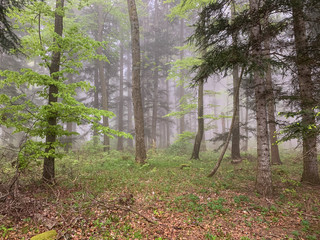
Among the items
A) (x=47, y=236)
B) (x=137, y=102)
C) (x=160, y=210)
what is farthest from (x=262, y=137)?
(x=47, y=236)

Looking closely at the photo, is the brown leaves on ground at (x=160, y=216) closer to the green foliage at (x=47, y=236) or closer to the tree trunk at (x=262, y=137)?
the green foliage at (x=47, y=236)

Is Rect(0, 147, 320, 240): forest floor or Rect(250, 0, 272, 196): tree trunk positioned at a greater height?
Rect(250, 0, 272, 196): tree trunk

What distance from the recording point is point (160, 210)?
6.33 metres

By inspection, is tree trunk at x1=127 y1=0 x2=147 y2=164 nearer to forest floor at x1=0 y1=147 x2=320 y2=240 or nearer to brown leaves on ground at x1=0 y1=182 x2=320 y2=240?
forest floor at x1=0 y1=147 x2=320 y2=240

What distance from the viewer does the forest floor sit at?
5.16 metres

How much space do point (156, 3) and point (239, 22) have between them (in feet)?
72.0

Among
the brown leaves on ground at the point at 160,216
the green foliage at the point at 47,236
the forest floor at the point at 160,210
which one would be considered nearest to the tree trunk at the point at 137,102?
the forest floor at the point at 160,210

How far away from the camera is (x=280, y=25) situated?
23.0 feet

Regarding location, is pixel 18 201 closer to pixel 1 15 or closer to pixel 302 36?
→ pixel 1 15

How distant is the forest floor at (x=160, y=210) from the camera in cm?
516

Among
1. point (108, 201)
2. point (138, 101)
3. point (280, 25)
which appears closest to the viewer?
point (108, 201)

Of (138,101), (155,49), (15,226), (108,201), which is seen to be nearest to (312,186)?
(108,201)

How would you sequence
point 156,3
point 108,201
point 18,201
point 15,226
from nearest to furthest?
point 15,226 < point 18,201 < point 108,201 < point 156,3

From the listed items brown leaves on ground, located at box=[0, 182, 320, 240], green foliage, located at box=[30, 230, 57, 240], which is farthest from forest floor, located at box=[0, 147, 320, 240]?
green foliage, located at box=[30, 230, 57, 240]
